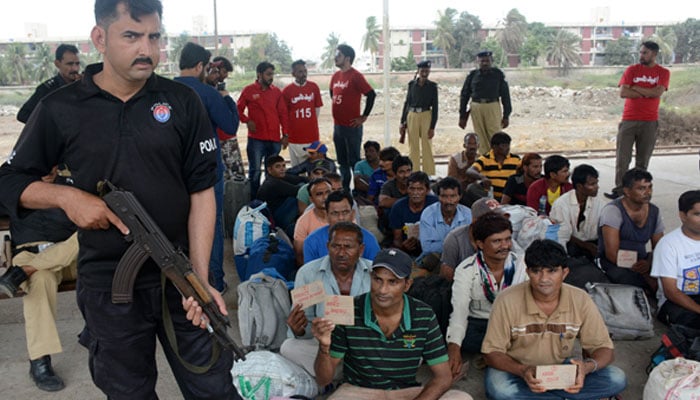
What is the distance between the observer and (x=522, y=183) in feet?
20.0

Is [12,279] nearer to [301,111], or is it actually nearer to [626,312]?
[626,312]

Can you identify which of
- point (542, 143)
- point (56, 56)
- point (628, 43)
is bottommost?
point (542, 143)

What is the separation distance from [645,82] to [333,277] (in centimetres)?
591

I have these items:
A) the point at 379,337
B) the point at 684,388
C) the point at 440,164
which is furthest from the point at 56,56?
the point at 440,164

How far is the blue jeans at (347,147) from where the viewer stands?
8.09m

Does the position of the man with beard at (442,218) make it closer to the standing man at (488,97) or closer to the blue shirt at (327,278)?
the blue shirt at (327,278)

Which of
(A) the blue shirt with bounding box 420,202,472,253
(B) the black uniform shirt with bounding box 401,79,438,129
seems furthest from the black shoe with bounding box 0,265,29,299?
(B) the black uniform shirt with bounding box 401,79,438,129

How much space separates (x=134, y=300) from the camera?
1.98 meters

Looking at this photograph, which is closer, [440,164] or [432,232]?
[432,232]

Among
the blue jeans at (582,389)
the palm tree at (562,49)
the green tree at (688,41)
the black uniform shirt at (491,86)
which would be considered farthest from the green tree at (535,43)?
the blue jeans at (582,389)

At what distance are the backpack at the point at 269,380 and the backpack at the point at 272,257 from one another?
1.26 metres

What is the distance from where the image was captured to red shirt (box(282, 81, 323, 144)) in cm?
815

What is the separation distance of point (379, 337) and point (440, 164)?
28.2ft

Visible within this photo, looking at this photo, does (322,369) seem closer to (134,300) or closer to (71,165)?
(134,300)
